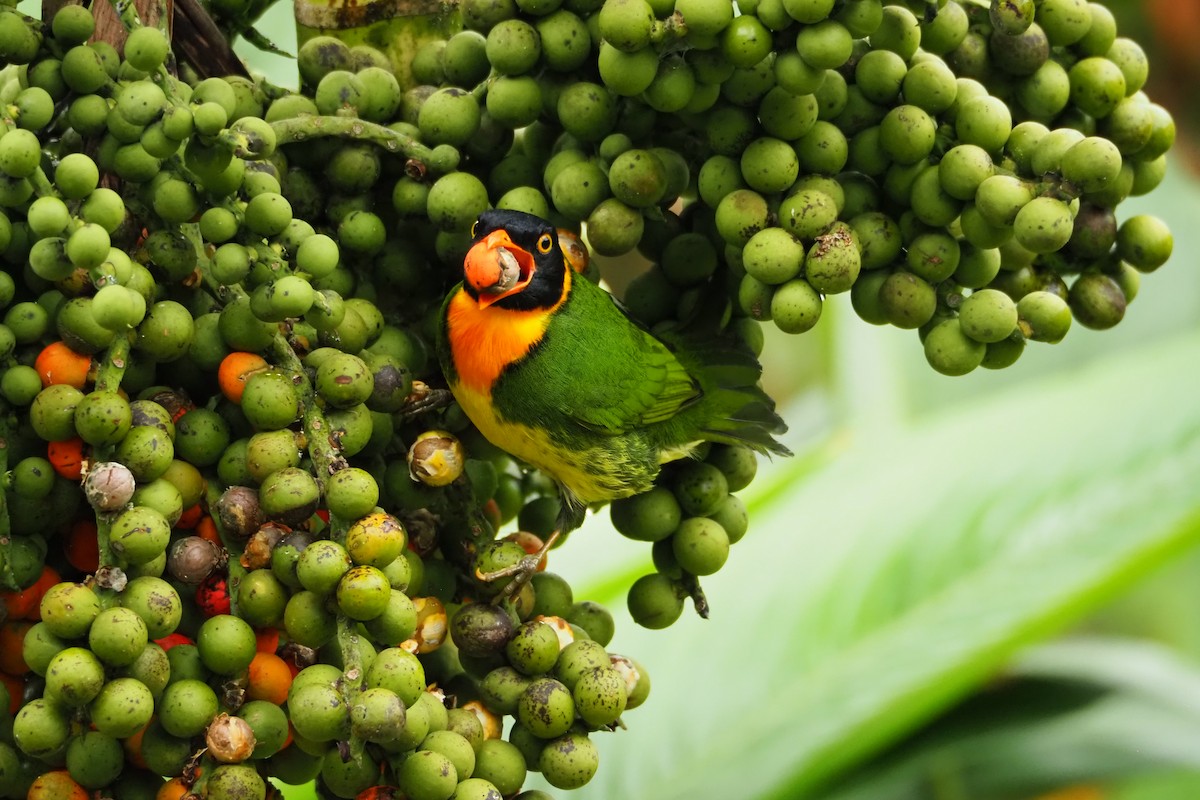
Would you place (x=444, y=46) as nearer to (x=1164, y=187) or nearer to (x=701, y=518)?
(x=701, y=518)

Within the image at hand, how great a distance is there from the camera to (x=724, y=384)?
1286 millimetres

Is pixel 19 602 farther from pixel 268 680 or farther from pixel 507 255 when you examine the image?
pixel 507 255

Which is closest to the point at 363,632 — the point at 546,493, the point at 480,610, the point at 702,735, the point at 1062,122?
the point at 480,610

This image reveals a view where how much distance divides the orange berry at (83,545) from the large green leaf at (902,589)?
2.67 feet

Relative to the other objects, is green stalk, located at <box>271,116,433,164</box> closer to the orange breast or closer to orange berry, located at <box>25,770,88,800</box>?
the orange breast

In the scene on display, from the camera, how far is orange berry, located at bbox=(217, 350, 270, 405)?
2.80ft

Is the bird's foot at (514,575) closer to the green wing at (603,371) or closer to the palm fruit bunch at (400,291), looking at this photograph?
the palm fruit bunch at (400,291)

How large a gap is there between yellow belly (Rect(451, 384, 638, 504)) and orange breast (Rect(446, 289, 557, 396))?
0.03 metres

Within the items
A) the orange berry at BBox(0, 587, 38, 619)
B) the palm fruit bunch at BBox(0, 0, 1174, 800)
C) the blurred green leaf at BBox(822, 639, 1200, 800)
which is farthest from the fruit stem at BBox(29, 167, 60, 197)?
the blurred green leaf at BBox(822, 639, 1200, 800)

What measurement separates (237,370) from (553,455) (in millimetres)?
376

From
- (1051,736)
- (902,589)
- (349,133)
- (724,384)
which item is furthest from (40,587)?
(1051,736)

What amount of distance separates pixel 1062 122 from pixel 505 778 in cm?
67

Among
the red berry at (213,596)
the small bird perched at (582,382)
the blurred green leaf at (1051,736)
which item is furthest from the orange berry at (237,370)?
the blurred green leaf at (1051,736)

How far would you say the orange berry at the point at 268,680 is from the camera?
83 centimetres
